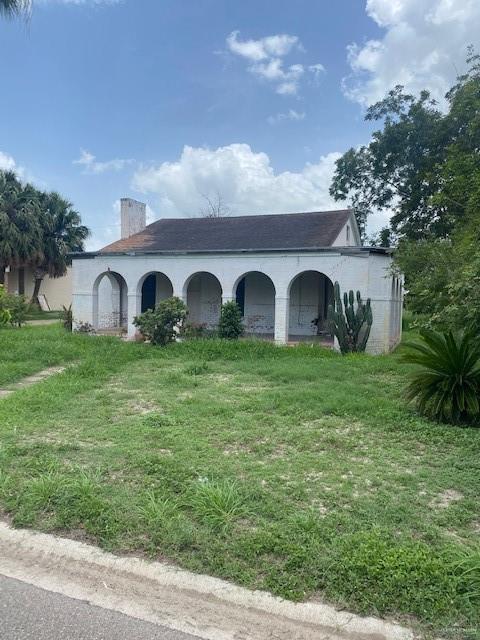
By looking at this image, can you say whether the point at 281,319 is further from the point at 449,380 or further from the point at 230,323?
the point at 449,380

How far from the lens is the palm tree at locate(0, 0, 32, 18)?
9.54m

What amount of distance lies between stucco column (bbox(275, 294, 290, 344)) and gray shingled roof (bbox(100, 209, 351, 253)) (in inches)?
69.3

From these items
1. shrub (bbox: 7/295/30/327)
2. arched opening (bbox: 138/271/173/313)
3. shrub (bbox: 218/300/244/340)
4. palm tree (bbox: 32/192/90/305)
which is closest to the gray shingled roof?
arched opening (bbox: 138/271/173/313)

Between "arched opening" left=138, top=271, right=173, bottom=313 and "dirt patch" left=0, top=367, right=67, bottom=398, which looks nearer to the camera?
"dirt patch" left=0, top=367, right=67, bottom=398

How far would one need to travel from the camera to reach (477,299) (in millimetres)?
5512

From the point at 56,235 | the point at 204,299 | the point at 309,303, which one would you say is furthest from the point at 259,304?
the point at 56,235

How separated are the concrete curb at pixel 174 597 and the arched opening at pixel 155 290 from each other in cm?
1705

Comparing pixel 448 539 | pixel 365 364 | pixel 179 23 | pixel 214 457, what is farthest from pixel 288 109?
pixel 448 539

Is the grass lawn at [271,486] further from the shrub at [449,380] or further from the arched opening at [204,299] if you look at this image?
the arched opening at [204,299]

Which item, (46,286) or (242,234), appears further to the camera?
(46,286)

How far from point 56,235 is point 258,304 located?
1606 centimetres

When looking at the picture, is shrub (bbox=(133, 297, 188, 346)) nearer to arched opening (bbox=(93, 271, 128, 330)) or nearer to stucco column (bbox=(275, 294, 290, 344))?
stucco column (bbox=(275, 294, 290, 344))

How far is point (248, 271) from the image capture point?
16.1 metres

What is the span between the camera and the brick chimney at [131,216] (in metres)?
21.3
